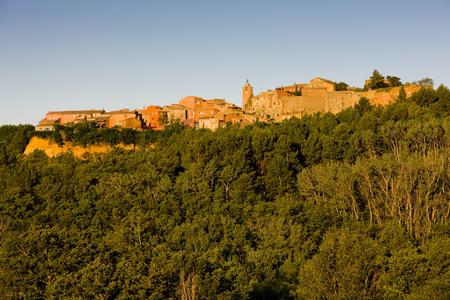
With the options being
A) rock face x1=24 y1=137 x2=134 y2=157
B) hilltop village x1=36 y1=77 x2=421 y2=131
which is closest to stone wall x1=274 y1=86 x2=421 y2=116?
hilltop village x1=36 y1=77 x2=421 y2=131

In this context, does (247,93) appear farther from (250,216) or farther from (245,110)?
(250,216)

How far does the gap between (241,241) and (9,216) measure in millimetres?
15445

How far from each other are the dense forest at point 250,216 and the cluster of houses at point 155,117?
1133 centimetres

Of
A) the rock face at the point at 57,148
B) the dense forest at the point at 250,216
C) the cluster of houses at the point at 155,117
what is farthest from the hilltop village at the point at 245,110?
the dense forest at the point at 250,216

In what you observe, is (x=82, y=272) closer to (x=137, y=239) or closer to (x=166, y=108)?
(x=137, y=239)

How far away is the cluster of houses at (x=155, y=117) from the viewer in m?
60.6

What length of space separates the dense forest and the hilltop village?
680 cm

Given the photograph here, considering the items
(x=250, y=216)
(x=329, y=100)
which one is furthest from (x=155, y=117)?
(x=250, y=216)

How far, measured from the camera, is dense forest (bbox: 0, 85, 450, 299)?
62.7 feet

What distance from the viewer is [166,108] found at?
70188 mm

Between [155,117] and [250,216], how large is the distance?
4058cm

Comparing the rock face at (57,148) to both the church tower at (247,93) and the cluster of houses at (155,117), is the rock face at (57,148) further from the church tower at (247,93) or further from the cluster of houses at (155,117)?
the church tower at (247,93)

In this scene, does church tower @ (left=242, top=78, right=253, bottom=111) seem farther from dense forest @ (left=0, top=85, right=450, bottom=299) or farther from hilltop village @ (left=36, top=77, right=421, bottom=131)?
dense forest @ (left=0, top=85, right=450, bottom=299)

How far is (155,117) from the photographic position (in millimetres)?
67062
